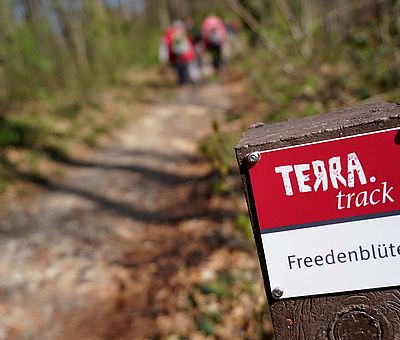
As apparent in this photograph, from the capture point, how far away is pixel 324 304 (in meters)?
1.12

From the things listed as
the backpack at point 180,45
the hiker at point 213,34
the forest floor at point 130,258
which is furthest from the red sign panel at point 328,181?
the hiker at point 213,34

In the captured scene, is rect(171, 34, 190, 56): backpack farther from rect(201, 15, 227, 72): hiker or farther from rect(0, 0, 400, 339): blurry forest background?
rect(0, 0, 400, 339): blurry forest background

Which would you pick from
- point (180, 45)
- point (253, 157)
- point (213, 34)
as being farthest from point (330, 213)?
point (213, 34)

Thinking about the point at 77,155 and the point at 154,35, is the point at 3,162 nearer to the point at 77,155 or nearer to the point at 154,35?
the point at 77,155

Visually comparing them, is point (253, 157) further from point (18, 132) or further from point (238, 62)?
point (238, 62)

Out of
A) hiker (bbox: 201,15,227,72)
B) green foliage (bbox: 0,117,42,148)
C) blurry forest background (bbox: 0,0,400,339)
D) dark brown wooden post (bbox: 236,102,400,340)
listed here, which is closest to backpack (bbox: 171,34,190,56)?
hiker (bbox: 201,15,227,72)

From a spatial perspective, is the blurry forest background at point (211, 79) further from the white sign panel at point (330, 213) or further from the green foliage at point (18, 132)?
the white sign panel at point (330, 213)

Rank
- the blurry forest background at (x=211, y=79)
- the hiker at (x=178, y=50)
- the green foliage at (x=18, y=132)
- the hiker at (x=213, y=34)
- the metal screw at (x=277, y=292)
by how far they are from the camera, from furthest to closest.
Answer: the hiker at (x=213, y=34) → the hiker at (x=178, y=50) → the green foliage at (x=18, y=132) → the blurry forest background at (x=211, y=79) → the metal screw at (x=277, y=292)

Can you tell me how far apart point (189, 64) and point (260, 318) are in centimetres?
957

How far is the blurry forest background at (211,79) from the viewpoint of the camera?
11.9 feet

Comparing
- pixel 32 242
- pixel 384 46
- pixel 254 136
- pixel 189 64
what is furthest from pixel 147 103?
pixel 254 136

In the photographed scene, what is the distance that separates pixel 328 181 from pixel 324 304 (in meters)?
0.32

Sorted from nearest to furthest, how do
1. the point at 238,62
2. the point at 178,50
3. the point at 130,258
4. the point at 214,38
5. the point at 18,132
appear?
the point at 130,258, the point at 18,132, the point at 178,50, the point at 214,38, the point at 238,62

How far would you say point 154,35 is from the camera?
71.3 ft
